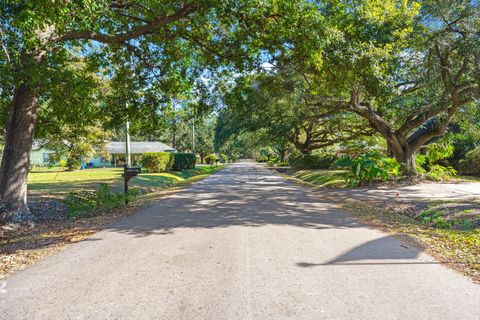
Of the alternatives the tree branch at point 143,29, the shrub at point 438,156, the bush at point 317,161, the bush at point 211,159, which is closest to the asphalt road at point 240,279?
the tree branch at point 143,29

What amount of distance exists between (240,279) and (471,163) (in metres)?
23.7

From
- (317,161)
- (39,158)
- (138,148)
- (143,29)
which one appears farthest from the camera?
(138,148)

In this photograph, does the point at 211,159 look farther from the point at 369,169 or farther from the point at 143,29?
the point at 143,29

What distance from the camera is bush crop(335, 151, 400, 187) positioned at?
627 inches

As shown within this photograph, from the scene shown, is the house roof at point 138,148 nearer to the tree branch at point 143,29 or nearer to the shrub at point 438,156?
the shrub at point 438,156

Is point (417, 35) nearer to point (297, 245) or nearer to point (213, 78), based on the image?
point (213, 78)

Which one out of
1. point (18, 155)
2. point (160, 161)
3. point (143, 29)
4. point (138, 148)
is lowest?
point (160, 161)

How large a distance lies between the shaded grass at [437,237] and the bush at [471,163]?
1603 centimetres

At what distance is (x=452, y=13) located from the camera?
11.2 m

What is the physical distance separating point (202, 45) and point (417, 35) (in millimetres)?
7460

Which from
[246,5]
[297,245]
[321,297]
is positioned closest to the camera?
[321,297]

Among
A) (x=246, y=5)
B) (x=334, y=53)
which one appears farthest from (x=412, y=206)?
(x=246, y=5)

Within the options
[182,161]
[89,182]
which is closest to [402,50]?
[89,182]

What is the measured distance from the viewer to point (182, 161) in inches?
1374
